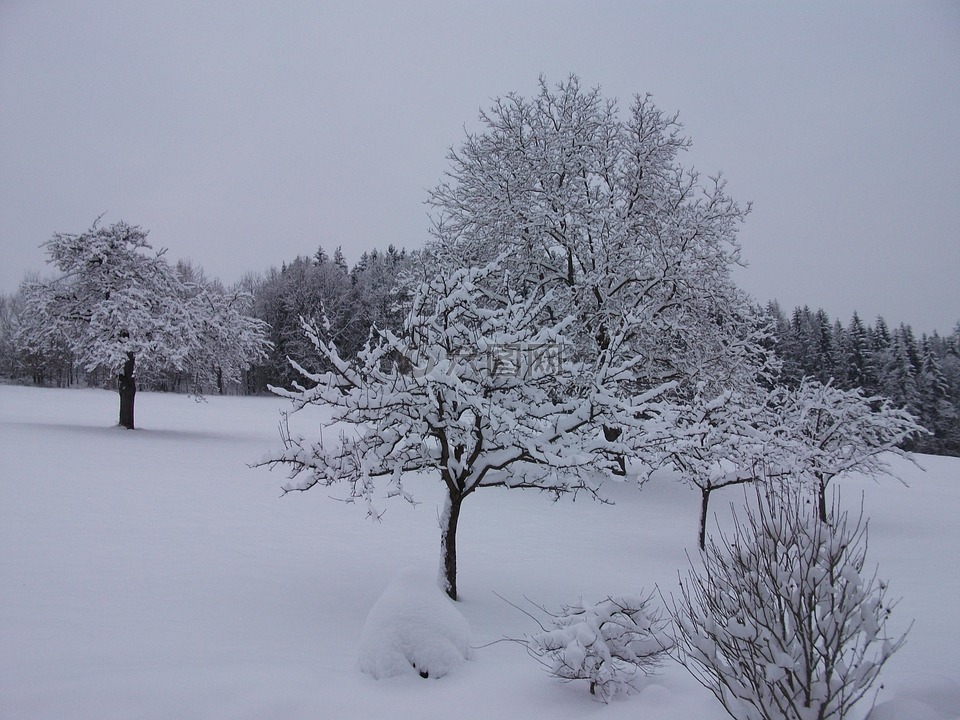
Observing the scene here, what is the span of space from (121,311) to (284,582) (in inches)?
671

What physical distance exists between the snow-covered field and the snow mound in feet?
0.43

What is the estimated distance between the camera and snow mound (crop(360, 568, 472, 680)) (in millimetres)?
4766

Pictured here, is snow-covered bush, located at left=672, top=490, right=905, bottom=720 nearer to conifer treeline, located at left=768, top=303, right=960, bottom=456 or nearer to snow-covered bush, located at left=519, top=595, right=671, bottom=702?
snow-covered bush, located at left=519, top=595, right=671, bottom=702

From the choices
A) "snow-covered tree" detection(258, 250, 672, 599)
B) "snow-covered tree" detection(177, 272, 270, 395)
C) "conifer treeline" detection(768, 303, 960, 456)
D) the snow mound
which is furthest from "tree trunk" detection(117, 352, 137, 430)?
"conifer treeline" detection(768, 303, 960, 456)

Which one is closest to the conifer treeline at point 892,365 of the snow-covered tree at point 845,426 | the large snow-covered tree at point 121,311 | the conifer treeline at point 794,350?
the conifer treeline at point 794,350

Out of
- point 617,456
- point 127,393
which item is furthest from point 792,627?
point 127,393

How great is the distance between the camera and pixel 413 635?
4.87 metres

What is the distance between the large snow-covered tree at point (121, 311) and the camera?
66.3 ft

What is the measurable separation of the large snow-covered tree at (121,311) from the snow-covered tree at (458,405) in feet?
53.0

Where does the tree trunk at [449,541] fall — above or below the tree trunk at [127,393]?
below

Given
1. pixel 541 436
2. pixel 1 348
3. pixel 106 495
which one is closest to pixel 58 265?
pixel 106 495

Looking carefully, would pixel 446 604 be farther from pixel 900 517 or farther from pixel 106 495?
pixel 900 517

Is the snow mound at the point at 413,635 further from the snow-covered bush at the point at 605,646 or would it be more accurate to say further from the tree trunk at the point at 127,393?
the tree trunk at the point at 127,393

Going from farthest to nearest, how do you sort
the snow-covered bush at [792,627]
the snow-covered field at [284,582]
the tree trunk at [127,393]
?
1. the tree trunk at [127,393]
2. the snow-covered field at [284,582]
3. the snow-covered bush at [792,627]
